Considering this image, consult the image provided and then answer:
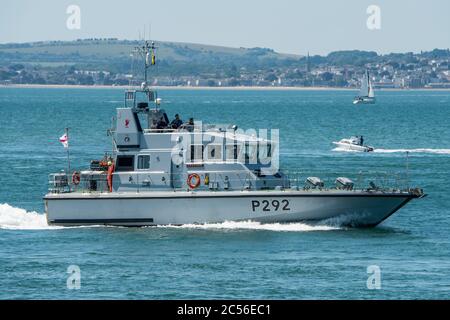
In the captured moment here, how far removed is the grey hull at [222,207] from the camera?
1623 inches

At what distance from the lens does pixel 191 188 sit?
41.9m

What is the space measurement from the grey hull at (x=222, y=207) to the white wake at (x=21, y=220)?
1.14 metres

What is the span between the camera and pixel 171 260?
36.9 m

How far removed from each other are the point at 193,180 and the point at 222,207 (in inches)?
62.4

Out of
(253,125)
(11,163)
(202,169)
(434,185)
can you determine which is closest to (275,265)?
(202,169)

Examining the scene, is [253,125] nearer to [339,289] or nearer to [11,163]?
[11,163]

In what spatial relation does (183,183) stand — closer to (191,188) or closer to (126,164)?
(191,188)

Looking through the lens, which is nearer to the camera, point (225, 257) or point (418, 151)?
point (225, 257)

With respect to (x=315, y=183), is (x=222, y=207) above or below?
below

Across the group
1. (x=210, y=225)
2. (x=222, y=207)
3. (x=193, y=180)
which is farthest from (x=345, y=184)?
(x=193, y=180)

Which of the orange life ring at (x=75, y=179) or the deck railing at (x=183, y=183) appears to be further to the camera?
the orange life ring at (x=75, y=179)

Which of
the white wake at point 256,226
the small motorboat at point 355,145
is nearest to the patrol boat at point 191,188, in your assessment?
the white wake at point 256,226

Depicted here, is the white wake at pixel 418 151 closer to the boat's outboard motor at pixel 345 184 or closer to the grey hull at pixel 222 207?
the boat's outboard motor at pixel 345 184
